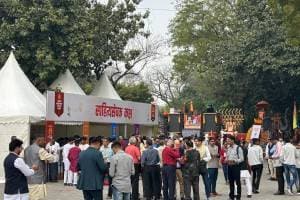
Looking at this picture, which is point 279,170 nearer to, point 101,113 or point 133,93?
point 101,113

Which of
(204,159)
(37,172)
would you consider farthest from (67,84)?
(37,172)

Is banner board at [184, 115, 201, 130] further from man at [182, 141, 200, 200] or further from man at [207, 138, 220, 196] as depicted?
man at [182, 141, 200, 200]

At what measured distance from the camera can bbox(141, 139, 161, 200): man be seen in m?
16.1

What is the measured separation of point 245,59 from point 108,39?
8.49 m

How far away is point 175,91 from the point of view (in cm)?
7362

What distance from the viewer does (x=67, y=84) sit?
28.9 m

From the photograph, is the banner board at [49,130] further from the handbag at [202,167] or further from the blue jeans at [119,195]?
the blue jeans at [119,195]

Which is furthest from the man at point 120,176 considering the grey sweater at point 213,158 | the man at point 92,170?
the grey sweater at point 213,158

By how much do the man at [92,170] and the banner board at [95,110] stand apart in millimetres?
10274

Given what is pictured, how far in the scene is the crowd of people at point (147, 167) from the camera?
11695mm

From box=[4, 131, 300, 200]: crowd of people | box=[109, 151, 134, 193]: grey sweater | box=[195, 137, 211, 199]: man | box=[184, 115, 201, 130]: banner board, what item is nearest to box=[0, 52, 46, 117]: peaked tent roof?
box=[4, 131, 300, 200]: crowd of people

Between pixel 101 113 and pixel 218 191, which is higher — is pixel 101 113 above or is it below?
above

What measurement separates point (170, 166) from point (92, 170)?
14.2 ft

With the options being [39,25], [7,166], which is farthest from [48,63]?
[7,166]
